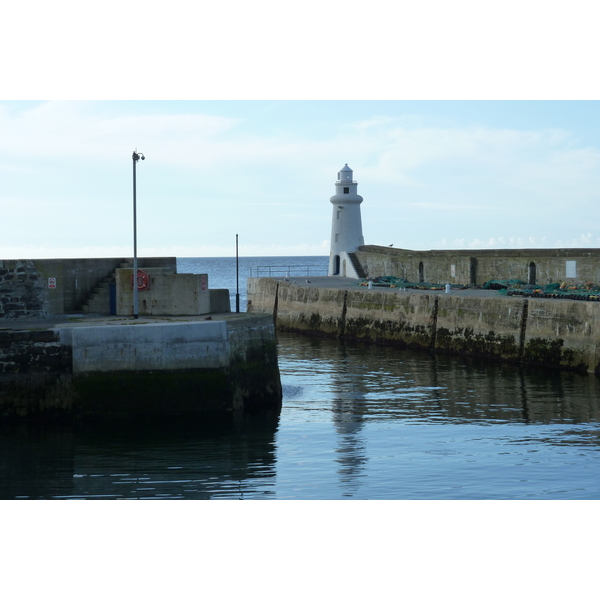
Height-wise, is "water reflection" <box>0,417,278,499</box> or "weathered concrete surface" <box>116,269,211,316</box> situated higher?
"weathered concrete surface" <box>116,269,211,316</box>

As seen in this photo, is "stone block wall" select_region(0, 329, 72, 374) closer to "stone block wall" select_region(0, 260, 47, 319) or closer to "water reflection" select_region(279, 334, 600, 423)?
"stone block wall" select_region(0, 260, 47, 319)

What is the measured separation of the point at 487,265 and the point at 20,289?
26888 millimetres

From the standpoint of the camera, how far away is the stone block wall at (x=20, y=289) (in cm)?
2159

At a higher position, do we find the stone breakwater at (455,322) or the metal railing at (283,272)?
the metal railing at (283,272)

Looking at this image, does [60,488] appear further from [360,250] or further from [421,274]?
[360,250]

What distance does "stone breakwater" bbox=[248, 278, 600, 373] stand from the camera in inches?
1129

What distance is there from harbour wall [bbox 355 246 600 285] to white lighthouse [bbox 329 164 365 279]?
6.49ft

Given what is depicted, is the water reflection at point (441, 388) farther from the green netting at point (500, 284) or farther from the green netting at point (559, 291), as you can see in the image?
the green netting at point (500, 284)

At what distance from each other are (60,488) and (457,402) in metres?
11.4

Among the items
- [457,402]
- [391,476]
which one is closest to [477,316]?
[457,402]

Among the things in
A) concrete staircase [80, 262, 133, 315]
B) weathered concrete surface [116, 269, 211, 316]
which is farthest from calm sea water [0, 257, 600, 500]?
concrete staircase [80, 262, 133, 315]

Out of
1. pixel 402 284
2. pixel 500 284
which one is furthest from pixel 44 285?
pixel 402 284

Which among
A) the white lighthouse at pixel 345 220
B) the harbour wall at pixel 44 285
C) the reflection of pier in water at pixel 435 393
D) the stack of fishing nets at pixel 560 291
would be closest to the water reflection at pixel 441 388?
the reflection of pier in water at pixel 435 393

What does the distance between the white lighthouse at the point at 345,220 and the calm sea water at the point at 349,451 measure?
94.1 ft
